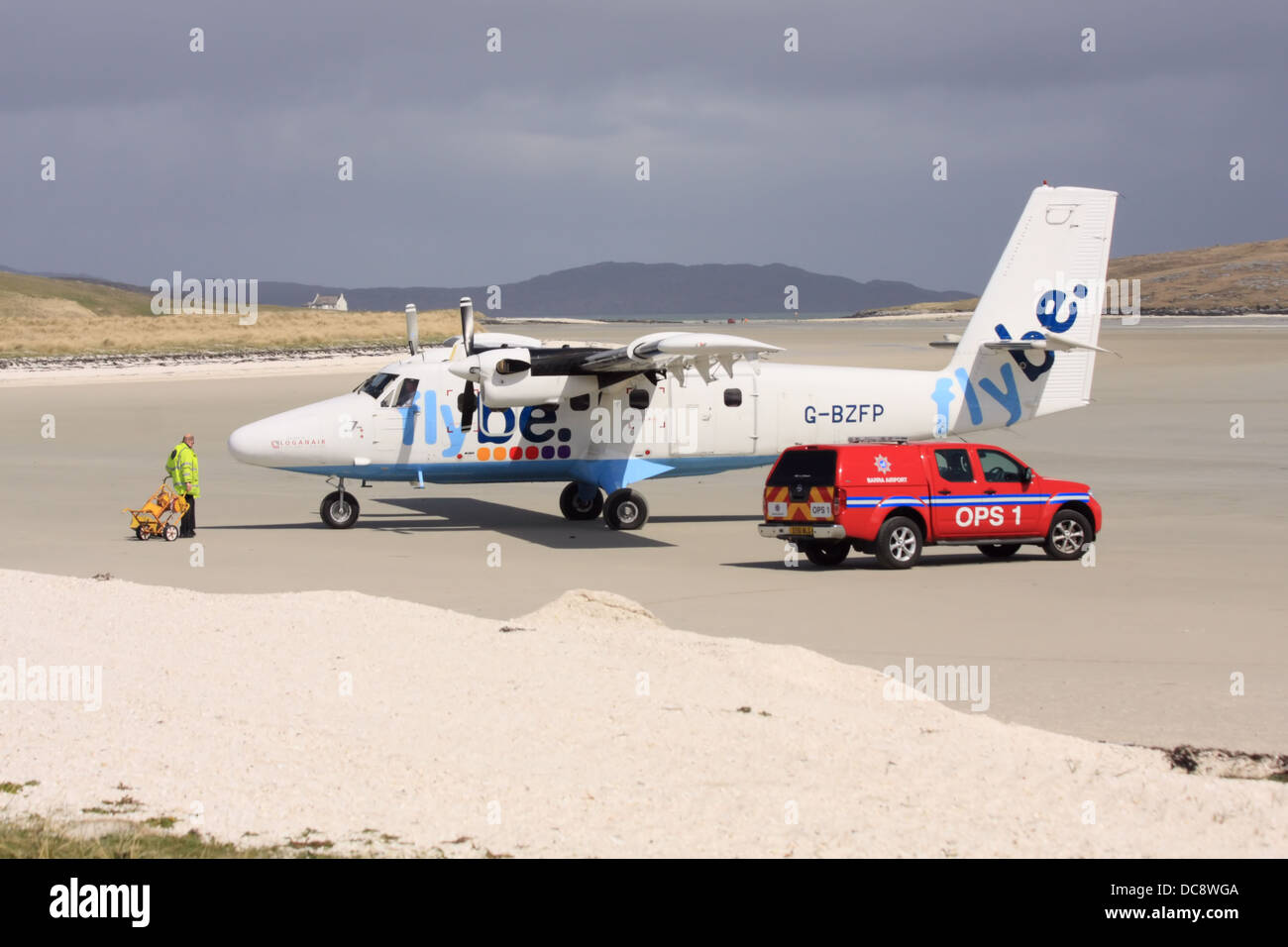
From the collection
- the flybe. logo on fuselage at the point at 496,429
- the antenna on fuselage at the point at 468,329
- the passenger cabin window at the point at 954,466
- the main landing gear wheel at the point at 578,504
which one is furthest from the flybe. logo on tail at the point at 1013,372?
the antenna on fuselage at the point at 468,329

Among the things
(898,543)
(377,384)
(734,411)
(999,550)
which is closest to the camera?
(898,543)

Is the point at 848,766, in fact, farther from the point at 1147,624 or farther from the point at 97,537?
the point at 97,537

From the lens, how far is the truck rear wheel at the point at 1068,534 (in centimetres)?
1956

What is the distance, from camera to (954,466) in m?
19.4

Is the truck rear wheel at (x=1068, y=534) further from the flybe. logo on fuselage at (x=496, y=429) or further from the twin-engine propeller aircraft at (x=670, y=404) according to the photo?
the flybe. logo on fuselage at (x=496, y=429)

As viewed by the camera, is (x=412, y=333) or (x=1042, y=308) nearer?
(x=1042, y=308)

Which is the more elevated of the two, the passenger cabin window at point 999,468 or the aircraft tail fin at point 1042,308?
the aircraft tail fin at point 1042,308

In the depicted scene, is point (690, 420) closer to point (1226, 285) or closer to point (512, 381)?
point (512, 381)

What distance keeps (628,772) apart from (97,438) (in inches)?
1292

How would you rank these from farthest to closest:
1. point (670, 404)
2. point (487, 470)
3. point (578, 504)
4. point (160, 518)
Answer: point (578, 504), point (670, 404), point (487, 470), point (160, 518)

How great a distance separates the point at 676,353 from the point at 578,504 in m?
4.82

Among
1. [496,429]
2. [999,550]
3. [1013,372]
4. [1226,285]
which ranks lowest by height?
[999,550]

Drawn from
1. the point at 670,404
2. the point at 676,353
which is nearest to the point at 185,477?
the point at 676,353

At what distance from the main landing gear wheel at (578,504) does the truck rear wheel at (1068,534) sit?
8.45 meters
